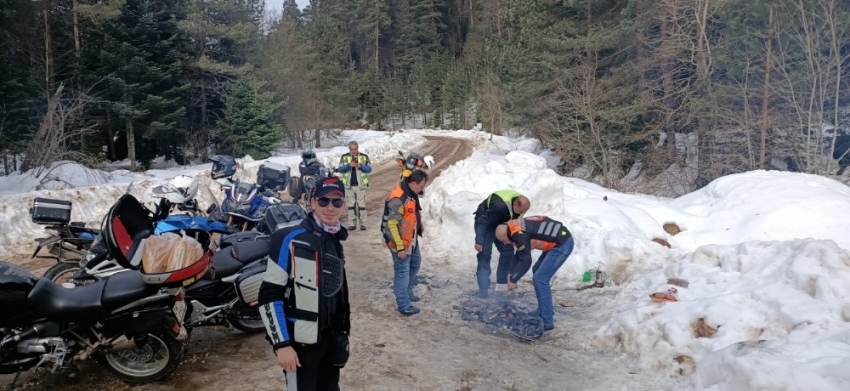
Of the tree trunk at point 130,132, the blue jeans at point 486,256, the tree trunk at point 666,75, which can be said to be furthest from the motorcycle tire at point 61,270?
the tree trunk at point 666,75

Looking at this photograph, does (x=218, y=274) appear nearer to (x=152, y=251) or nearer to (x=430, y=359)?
(x=152, y=251)

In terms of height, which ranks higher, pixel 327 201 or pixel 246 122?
pixel 246 122

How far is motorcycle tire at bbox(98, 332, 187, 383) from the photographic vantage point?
14.7ft

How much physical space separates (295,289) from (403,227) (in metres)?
3.43

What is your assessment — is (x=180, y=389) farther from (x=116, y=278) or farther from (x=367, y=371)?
(x=367, y=371)

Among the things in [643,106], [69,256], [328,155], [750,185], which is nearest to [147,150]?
[328,155]

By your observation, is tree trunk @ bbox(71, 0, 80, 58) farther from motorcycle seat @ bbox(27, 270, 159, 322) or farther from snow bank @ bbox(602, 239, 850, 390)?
snow bank @ bbox(602, 239, 850, 390)

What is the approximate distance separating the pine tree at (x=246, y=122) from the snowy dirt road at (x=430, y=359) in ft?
62.3

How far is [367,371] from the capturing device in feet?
16.2

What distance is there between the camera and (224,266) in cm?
507

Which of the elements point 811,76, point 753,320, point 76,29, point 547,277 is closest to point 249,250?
point 547,277

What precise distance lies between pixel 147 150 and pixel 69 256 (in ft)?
63.4

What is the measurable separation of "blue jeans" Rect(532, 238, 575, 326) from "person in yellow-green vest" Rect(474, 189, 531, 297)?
800 mm

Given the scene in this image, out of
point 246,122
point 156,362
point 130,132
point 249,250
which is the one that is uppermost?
point 246,122
